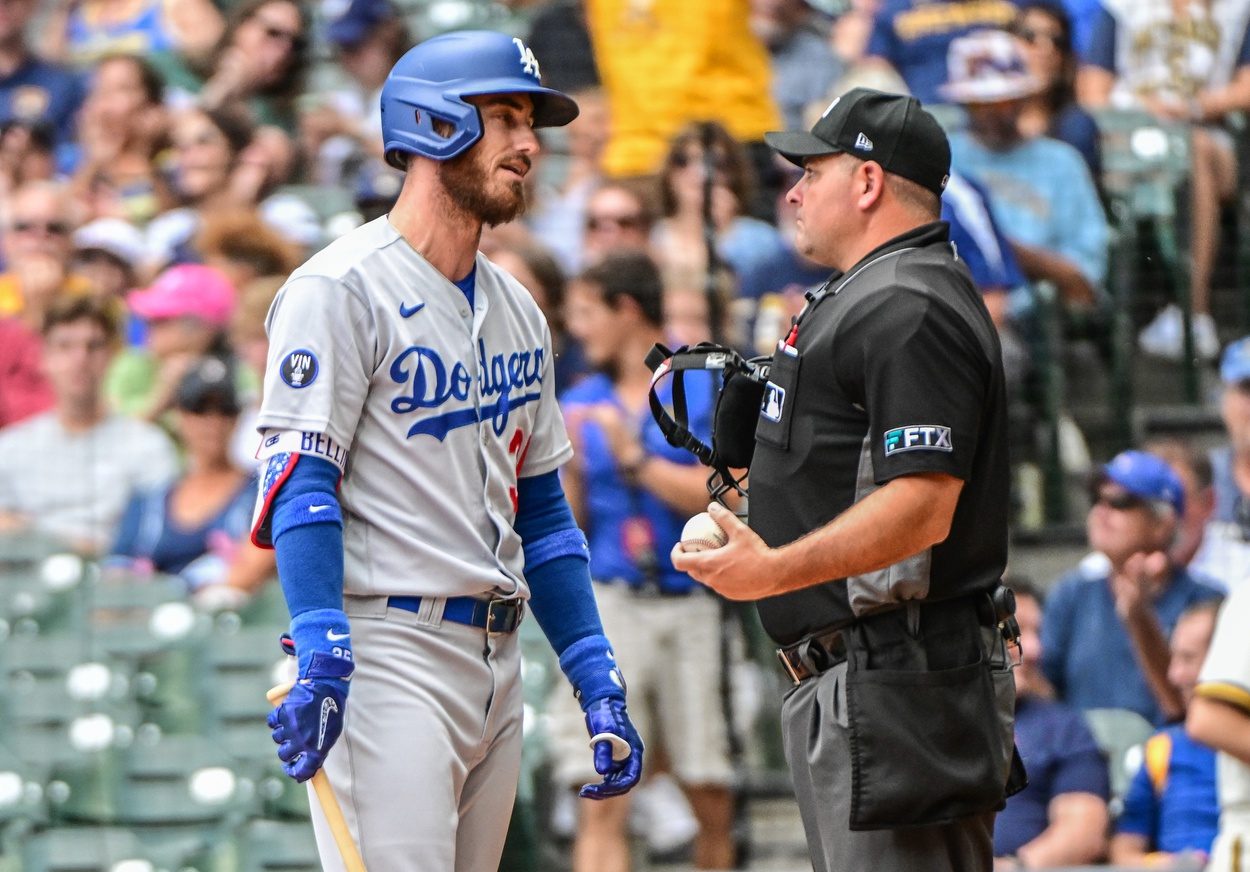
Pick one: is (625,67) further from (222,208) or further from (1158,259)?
(1158,259)

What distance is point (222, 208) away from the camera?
22.6ft

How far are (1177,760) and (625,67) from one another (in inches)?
126

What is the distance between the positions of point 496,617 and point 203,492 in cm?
333

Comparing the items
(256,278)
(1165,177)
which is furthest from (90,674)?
(1165,177)

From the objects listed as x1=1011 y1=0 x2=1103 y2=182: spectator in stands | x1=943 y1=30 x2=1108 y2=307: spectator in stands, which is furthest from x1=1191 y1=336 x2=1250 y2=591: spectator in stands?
x1=1011 y1=0 x2=1103 y2=182: spectator in stands

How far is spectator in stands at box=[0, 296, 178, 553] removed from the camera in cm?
627

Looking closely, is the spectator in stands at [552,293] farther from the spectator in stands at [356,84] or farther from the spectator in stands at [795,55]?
the spectator in stands at [356,84]

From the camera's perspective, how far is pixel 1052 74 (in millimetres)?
6402

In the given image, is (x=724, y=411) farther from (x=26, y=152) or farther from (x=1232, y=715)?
(x=26, y=152)

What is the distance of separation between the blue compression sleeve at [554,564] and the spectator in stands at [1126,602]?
8.45 ft

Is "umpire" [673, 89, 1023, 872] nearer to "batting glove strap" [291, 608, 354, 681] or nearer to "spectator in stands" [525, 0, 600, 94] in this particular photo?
"batting glove strap" [291, 608, 354, 681]

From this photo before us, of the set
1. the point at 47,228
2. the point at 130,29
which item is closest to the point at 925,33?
the point at 47,228

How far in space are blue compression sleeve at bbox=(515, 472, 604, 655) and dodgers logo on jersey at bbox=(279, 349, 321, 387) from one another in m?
0.50

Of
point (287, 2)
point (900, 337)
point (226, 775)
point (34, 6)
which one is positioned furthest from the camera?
point (34, 6)
